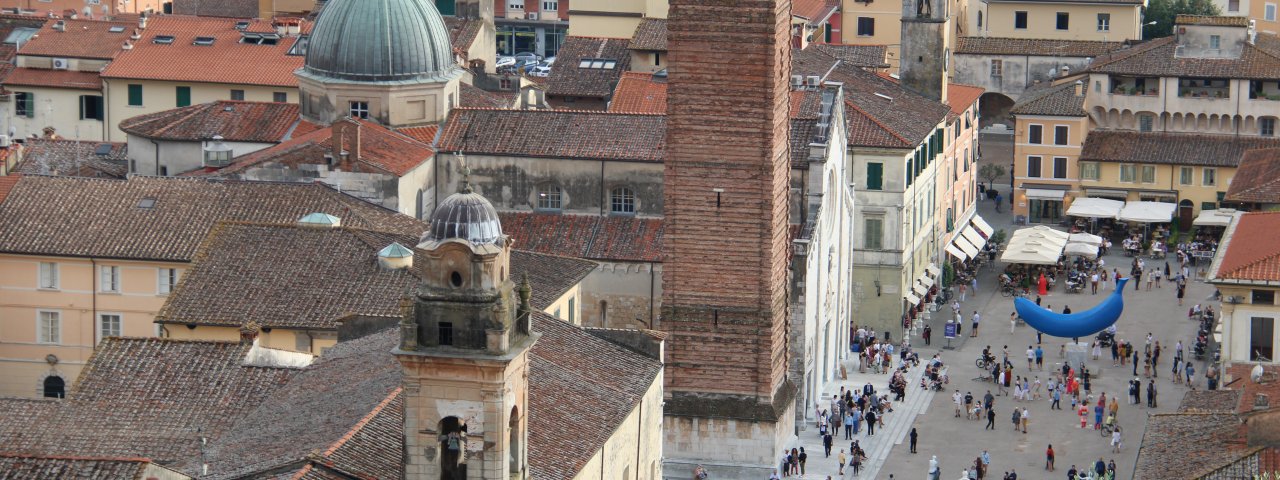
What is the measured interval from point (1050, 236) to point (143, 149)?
115 feet

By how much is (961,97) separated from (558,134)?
99.6 ft

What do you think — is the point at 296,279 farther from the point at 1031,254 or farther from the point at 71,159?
the point at 1031,254

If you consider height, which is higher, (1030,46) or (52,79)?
(1030,46)

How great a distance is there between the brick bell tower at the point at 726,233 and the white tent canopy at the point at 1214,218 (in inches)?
1449

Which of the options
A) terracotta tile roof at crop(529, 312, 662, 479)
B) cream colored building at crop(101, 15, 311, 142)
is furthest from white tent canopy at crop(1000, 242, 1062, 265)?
terracotta tile roof at crop(529, 312, 662, 479)

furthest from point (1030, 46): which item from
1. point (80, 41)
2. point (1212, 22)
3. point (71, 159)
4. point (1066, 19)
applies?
point (71, 159)

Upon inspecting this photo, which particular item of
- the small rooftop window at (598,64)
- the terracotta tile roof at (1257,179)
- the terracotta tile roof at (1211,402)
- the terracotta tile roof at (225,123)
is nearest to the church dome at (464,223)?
the terracotta tile roof at (1211,402)

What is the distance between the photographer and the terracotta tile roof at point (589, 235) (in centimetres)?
9069

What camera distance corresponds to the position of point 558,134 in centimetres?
9375

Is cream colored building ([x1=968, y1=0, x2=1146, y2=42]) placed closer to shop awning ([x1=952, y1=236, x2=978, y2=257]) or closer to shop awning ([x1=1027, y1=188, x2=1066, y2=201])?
shop awning ([x1=1027, y1=188, x2=1066, y2=201])

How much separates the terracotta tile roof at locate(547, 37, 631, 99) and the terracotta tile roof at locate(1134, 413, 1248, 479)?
145 feet

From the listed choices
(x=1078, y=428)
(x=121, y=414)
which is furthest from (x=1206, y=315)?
(x=121, y=414)

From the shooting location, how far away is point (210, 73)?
113250 mm

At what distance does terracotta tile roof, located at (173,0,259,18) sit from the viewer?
453 ft
